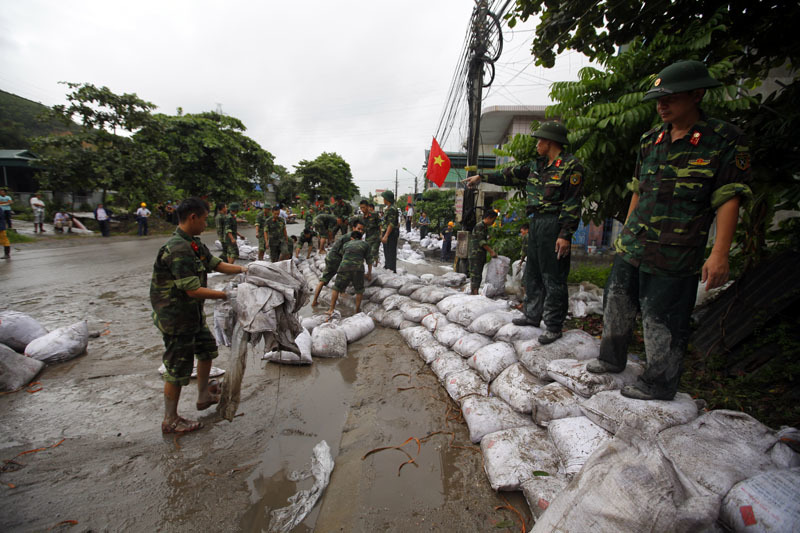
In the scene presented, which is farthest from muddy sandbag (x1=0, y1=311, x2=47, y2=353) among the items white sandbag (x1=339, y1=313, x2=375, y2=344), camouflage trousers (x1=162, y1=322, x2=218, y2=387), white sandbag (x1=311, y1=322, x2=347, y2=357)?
white sandbag (x1=339, y1=313, x2=375, y2=344)

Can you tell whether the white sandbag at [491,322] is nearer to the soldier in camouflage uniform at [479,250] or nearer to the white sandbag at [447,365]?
the white sandbag at [447,365]

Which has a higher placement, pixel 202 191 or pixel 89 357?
pixel 202 191

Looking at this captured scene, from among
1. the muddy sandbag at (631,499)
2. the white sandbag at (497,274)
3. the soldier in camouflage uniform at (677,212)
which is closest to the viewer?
the muddy sandbag at (631,499)

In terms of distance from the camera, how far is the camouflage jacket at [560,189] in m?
2.34

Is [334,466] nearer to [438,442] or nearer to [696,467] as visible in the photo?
[438,442]

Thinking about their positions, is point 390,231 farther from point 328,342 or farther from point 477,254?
point 328,342

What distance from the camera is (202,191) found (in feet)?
58.2

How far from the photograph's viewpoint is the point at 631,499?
1.04 metres

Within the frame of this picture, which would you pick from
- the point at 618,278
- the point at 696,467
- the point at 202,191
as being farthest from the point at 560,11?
the point at 202,191

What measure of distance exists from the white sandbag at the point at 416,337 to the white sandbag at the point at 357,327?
48 centimetres

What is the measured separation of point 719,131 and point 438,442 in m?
2.19

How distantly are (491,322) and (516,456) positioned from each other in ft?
4.56

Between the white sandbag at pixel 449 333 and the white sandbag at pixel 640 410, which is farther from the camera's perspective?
the white sandbag at pixel 449 333

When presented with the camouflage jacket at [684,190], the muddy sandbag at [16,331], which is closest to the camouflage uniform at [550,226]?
the camouflage jacket at [684,190]
